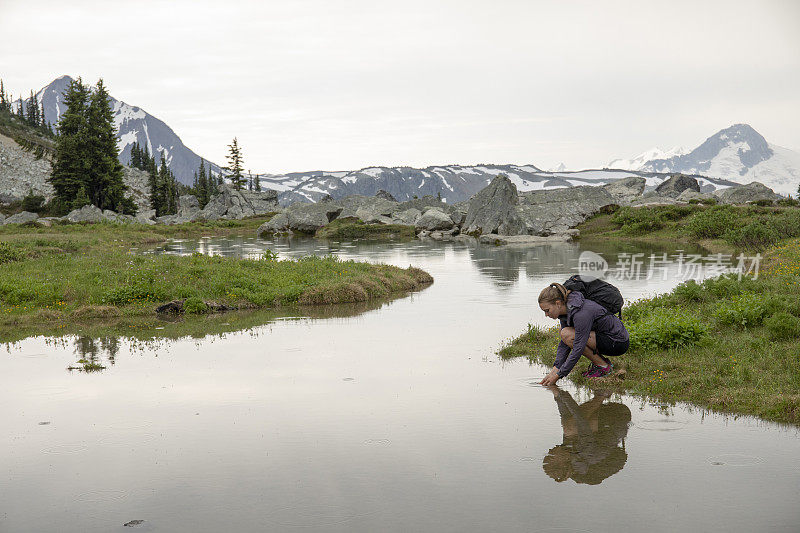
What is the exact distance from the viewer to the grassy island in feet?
32.5

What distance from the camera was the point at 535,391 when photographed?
1131 centimetres

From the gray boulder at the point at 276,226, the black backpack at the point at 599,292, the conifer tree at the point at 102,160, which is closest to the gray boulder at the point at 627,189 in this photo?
the gray boulder at the point at 276,226

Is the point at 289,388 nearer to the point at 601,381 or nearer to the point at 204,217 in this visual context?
the point at 601,381

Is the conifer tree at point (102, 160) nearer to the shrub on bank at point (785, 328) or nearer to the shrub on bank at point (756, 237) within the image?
the shrub on bank at point (756, 237)

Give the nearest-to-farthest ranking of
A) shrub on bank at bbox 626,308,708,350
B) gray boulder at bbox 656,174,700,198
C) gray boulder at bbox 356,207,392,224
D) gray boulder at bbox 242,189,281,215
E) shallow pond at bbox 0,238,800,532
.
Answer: shallow pond at bbox 0,238,800,532
shrub on bank at bbox 626,308,708,350
gray boulder at bbox 356,207,392,224
gray boulder at bbox 656,174,700,198
gray boulder at bbox 242,189,281,215

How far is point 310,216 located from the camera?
3954 inches

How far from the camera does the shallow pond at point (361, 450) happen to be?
6570 millimetres

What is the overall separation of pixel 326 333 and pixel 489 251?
Result: 4124 cm

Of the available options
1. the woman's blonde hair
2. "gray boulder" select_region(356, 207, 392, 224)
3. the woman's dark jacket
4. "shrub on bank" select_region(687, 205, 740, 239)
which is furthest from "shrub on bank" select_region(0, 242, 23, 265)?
"gray boulder" select_region(356, 207, 392, 224)

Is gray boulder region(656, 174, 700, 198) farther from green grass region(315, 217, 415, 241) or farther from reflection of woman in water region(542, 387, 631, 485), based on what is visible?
reflection of woman in water region(542, 387, 631, 485)

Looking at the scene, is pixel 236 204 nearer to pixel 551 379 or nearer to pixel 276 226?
pixel 276 226

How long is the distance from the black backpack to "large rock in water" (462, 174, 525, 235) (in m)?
71.4

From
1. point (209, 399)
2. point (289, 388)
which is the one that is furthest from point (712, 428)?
point (209, 399)

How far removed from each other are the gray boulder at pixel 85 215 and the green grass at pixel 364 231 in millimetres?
29865
